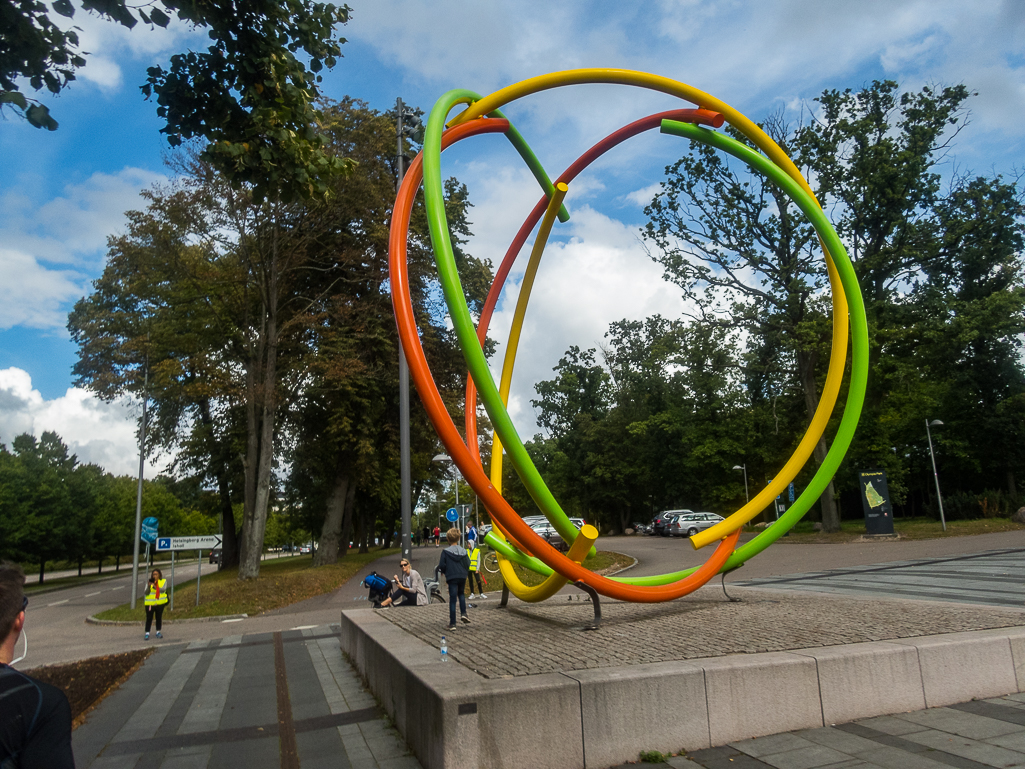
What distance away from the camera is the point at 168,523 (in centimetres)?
7538

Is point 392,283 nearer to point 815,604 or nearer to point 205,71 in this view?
point 205,71

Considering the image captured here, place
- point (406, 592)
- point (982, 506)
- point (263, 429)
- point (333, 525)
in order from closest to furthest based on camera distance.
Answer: point (406, 592), point (263, 429), point (333, 525), point (982, 506)

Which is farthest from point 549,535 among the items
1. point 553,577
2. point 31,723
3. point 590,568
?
point 31,723

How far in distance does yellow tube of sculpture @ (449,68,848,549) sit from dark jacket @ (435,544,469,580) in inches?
127

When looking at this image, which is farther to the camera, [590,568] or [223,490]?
[223,490]

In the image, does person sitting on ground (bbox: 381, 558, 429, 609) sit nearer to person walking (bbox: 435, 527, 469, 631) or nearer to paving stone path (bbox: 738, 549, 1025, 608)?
person walking (bbox: 435, 527, 469, 631)

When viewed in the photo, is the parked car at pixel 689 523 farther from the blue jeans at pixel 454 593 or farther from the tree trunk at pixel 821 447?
the blue jeans at pixel 454 593

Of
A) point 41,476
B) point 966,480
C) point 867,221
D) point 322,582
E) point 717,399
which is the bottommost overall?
point 322,582

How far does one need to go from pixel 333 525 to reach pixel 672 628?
24.3 metres

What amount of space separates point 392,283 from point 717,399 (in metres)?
48.0

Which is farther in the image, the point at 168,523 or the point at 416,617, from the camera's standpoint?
the point at 168,523

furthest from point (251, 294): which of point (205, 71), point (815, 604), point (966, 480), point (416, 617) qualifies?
A: point (966, 480)

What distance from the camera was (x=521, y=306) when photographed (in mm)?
11375

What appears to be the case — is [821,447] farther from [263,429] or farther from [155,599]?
[155,599]
